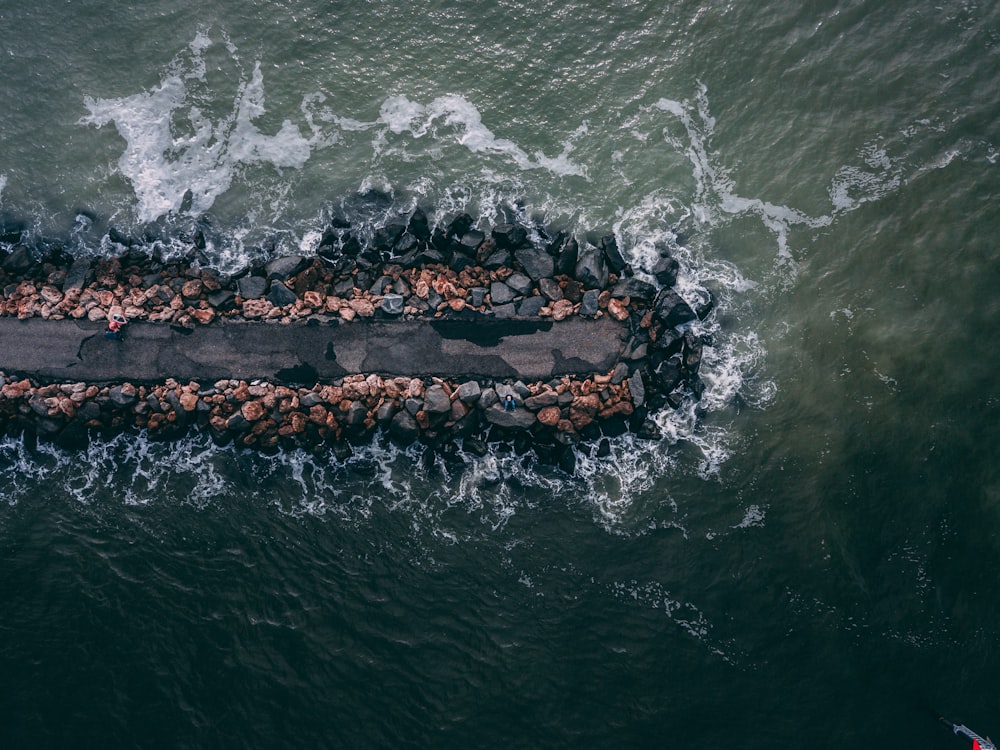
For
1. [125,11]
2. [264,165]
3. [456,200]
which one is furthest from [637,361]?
[125,11]

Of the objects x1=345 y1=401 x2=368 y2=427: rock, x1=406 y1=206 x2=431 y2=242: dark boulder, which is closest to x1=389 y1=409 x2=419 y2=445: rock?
x1=345 y1=401 x2=368 y2=427: rock

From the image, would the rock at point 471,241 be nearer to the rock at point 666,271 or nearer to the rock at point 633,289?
the rock at point 633,289

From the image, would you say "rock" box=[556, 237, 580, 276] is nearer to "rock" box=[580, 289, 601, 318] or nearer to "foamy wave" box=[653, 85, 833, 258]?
"rock" box=[580, 289, 601, 318]

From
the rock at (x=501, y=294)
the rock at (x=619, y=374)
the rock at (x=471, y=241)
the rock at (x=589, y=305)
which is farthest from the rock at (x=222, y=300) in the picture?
the rock at (x=619, y=374)

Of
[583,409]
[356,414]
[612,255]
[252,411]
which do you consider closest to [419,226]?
[612,255]

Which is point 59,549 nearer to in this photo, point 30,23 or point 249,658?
point 249,658
